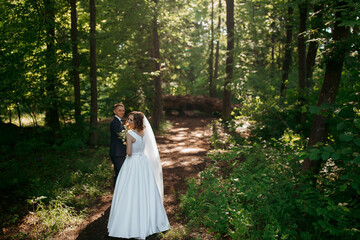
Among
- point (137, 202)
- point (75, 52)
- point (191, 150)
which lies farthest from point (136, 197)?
point (75, 52)

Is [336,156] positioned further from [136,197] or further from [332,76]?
[136,197]

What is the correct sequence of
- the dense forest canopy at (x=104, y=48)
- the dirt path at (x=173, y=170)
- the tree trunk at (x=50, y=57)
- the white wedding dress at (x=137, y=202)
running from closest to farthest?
the white wedding dress at (x=137, y=202), the dirt path at (x=173, y=170), the dense forest canopy at (x=104, y=48), the tree trunk at (x=50, y=57)

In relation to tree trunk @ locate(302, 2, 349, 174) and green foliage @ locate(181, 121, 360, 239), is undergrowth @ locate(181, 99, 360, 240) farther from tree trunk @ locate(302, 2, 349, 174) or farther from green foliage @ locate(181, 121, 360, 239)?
tree trunk @ locate(302, 2, 349, 174)

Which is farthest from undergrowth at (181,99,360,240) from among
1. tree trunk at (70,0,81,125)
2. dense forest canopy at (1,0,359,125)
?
tree trunk at (70,0,81,125)

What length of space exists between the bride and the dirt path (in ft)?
1.54

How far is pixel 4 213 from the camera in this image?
21.5 ft

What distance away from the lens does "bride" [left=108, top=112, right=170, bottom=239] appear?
516 cm

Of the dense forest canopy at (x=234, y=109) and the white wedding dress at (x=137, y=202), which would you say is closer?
the dense forest canopy at (x=234, y=109)

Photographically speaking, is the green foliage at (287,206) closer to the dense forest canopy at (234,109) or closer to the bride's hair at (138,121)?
the dense forest canopy at (234,109)

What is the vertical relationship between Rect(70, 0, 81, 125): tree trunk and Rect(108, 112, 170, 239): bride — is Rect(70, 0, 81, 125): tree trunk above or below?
above

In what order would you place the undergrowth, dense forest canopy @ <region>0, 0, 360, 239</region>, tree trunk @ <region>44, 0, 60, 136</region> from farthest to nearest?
tree trunk @ <region>44, 0, 60, 136</region>, dense forest canopy @ <region>0, 0, 360, 239</region>, the undergrowth

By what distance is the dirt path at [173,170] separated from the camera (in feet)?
18.6

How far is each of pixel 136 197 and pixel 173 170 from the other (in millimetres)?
4296

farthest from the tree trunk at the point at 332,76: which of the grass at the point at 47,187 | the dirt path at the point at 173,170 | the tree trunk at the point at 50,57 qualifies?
the tree trunk at the point at 50,57
